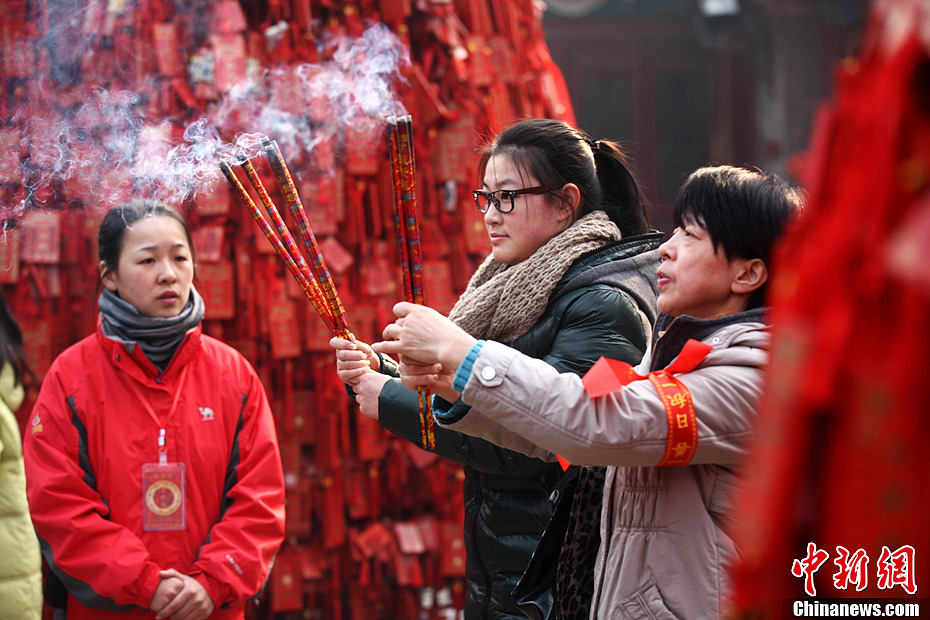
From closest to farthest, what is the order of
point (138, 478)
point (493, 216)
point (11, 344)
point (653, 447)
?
1. point (653, 447)
2. point (493, 216)
3. point (138, 478)
4. point (11, 344)

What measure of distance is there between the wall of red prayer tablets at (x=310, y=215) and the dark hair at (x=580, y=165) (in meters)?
1.17

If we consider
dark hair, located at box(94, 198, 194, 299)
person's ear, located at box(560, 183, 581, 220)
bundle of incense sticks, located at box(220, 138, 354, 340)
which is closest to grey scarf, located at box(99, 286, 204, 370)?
dark hair, located at box(94, 198, 194, 299)

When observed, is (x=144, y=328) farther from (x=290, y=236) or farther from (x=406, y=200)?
(x=406, y=200)

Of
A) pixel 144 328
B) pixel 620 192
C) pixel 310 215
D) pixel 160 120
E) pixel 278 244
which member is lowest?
pixel 144 328

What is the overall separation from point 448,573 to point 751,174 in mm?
2108

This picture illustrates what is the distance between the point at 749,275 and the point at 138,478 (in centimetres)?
155

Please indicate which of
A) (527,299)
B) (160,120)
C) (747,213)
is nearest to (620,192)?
(527,299)

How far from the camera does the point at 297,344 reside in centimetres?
309

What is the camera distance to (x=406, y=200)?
Answer: 1.61 meters

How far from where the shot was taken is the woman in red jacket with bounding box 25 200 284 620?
2.08 meters

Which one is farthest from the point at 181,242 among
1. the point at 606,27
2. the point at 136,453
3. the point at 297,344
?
the point at 606,27

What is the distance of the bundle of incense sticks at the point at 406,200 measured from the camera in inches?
61.7
